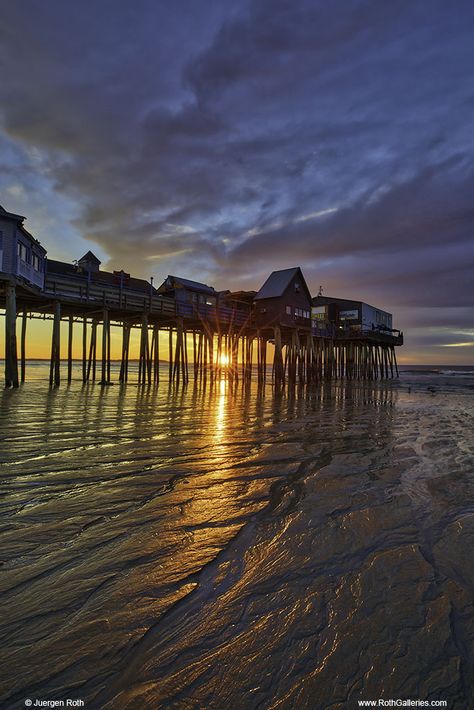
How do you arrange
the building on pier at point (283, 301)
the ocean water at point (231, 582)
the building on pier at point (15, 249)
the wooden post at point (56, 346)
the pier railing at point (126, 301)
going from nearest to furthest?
the ocean water at point (231, 582), the building on pier at point (15, 249), the wooden post at point (56, 346), the pier railing at point (126, 301), the building on pier at point (283, 301)

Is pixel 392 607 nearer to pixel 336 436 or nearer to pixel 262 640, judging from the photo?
pixel 262 640

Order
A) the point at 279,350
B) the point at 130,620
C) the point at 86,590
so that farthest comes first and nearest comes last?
the point at 279,350 < the point at 86,590 < the point at 130,620

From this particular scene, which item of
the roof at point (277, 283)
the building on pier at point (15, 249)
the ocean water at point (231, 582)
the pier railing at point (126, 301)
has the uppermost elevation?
the roof at point (277, 283)

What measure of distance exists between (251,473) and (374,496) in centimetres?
186

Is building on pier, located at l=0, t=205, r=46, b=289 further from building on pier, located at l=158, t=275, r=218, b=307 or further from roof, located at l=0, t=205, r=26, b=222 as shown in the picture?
building on pier, located at l=158, t=275, r=218, b=307

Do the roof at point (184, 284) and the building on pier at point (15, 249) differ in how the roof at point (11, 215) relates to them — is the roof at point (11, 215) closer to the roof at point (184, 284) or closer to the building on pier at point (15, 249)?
the building on pier at point (15, 249)

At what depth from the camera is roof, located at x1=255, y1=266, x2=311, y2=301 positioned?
35487 mm

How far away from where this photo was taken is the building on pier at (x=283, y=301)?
115 feet

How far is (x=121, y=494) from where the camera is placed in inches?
178

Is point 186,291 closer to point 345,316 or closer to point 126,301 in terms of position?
point 126,301

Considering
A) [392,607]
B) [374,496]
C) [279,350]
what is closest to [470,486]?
[374,496]

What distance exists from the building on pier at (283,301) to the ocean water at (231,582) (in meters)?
29.5

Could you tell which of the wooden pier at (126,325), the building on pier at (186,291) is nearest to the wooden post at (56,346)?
the wooden pier at (126,325)

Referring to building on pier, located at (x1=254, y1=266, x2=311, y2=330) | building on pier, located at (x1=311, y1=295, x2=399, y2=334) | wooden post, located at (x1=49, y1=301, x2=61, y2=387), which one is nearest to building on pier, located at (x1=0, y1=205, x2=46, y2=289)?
wooden post, located at (x1=49, y1=301, x2=61, y2=387)
